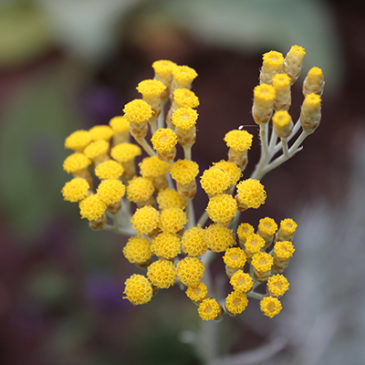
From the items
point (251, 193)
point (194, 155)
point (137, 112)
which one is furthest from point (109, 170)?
point (194, 155)

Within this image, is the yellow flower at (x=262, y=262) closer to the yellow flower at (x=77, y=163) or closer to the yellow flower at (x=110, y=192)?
the yellow flower at (x=110, y=192)

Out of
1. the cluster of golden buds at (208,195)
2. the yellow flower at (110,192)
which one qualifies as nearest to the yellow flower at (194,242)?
the cluster of golden buds at (208,195)

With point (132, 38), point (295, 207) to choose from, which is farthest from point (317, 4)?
point (295, 207)

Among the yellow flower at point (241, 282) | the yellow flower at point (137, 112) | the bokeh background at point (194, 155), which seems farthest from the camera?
the bokeh background at point (194, 155)

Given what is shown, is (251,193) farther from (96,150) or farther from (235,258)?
(96,150)

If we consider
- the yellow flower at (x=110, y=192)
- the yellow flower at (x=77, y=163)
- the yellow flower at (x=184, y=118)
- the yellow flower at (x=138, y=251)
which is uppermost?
the yellow flower at (x=184, y=118)

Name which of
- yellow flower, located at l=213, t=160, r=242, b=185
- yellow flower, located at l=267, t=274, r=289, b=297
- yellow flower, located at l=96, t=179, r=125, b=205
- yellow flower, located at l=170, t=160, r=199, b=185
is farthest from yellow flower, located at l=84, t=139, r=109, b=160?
yellow flower, located at l=267, t=274, r=289, b=297
